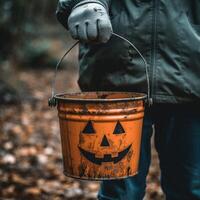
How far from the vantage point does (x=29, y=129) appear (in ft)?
18.2

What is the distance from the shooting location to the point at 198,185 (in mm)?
2344

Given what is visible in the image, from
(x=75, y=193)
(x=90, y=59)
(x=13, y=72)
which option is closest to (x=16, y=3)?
(x=13, y=72)

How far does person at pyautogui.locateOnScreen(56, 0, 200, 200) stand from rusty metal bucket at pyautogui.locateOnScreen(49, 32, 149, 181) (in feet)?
0.45

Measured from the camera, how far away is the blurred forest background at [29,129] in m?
3.86

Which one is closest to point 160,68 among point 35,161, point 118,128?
point 118,128

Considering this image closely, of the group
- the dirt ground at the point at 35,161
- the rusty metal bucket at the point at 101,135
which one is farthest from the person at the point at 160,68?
the dirt ground at the point at 35,161

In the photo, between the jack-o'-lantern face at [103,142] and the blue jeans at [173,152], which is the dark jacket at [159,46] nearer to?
the blue jeans at [173,152]

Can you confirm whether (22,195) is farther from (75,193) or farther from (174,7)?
(174,7)

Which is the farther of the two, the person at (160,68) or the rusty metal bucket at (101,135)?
the person at (160,68)

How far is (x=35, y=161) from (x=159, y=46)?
252 centimetres

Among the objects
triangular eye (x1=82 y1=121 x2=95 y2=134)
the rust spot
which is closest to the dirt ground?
the rust spot

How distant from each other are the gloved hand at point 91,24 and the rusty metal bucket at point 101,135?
262mm

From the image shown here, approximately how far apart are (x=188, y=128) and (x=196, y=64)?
0.30 meters

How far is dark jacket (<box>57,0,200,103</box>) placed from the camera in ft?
7.25
